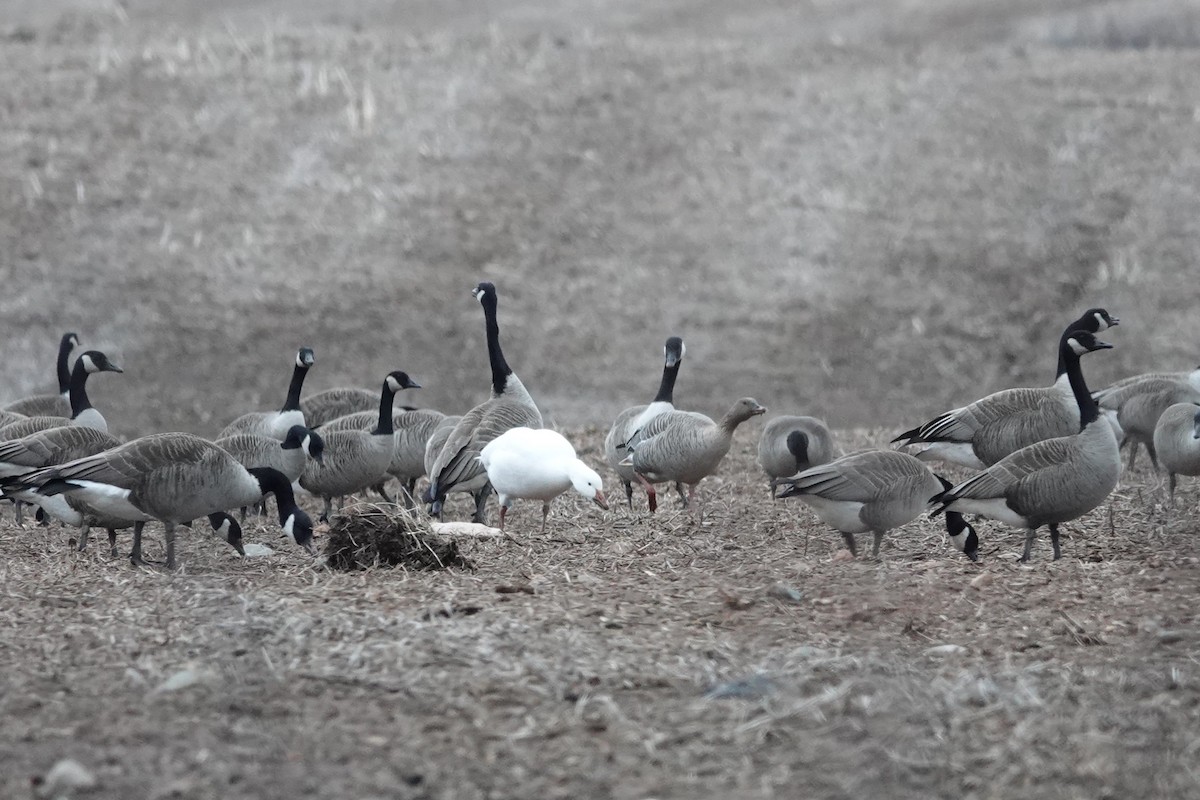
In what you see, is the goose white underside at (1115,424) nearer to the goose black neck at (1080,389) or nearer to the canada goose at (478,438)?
the goose black neck at (1080,389)

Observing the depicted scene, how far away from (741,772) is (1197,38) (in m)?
31.9

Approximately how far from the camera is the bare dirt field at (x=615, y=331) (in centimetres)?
526

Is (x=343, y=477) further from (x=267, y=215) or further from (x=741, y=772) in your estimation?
(x=267, y=215)

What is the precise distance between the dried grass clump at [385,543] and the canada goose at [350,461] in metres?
3.30

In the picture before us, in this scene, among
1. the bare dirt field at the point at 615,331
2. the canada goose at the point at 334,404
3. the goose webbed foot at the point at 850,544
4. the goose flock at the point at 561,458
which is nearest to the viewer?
the bare dirt field at the point at 615,331

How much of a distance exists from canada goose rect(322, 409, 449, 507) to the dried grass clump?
3930 mm

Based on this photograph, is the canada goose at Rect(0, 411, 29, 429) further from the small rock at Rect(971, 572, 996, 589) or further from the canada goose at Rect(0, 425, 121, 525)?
the small rock at Rect(971, 572, 996, 589)

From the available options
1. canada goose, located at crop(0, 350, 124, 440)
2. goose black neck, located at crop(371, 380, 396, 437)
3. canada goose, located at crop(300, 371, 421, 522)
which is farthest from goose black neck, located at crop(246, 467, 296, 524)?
goose black neck, located at crop(371, 380, 396, 437)

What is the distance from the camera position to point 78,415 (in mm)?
12453

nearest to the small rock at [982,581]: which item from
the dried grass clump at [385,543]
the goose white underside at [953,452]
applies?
the dried grass clump at [385,543]

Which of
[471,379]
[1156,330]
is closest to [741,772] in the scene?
[471,379]

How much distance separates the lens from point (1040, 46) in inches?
1226

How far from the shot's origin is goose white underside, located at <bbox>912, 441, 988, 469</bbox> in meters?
11.5

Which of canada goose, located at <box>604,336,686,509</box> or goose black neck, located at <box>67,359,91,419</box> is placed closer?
canada goose, located at <box>604,336,686,509</box>
